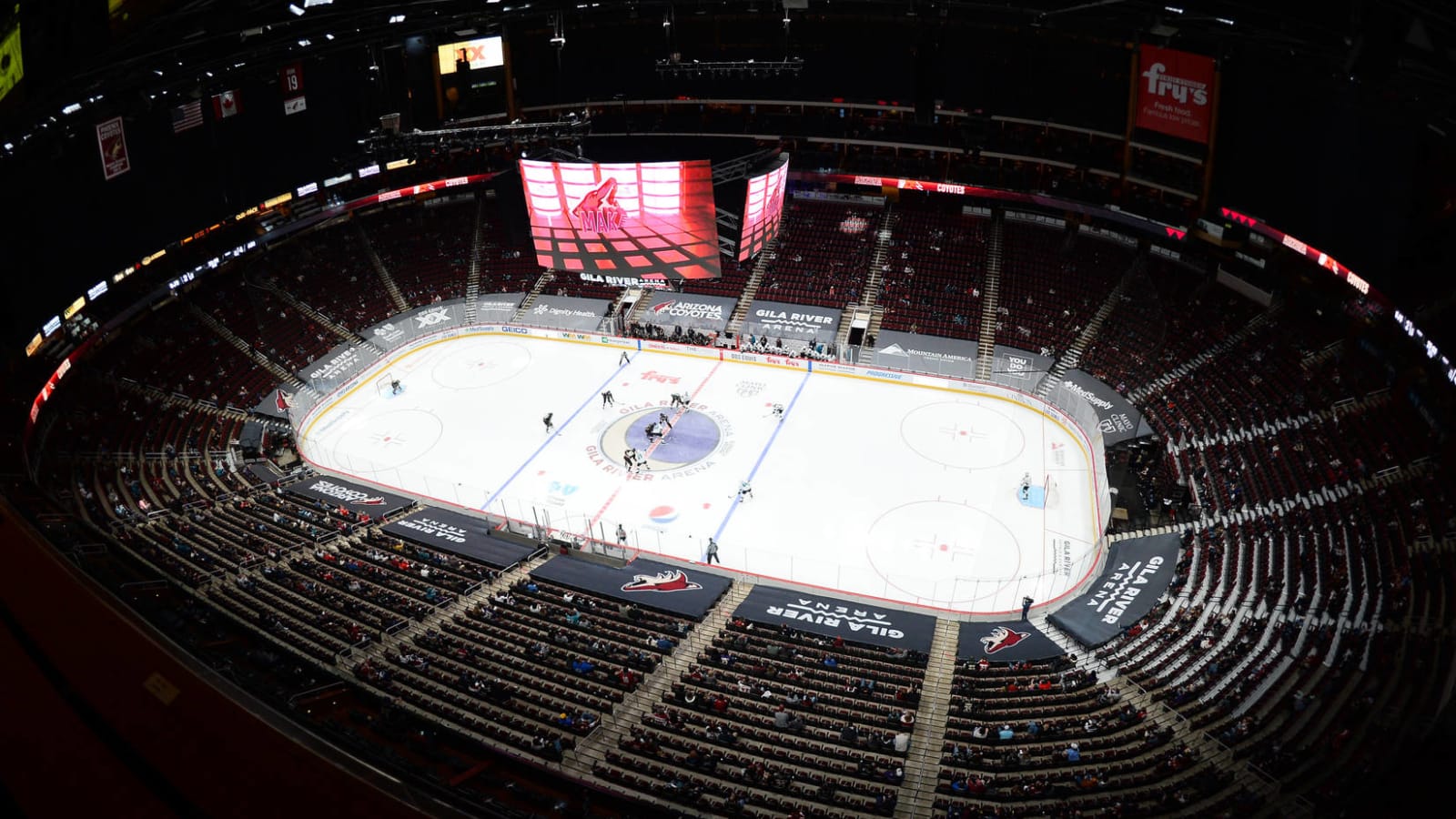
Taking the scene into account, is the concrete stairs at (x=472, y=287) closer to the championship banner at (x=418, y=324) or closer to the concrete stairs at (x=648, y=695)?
the championship banner at (x=418, y=324)

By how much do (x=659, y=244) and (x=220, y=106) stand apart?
19.0 meters

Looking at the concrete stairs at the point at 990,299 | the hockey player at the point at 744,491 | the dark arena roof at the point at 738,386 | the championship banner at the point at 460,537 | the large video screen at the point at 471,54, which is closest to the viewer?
the dark arena roof at the point at 738,386

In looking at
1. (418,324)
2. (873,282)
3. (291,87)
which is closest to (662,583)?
(873,282)

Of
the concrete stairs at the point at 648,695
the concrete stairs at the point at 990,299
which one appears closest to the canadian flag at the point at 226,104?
the concrete stairs at the point at 648,695

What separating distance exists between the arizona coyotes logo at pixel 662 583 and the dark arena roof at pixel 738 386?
0.53 meters

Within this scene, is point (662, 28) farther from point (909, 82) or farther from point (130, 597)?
point (130, 597)

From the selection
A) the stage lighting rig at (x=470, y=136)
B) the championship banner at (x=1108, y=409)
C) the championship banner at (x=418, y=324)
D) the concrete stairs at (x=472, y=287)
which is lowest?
the championship banner at (x=1108, y=409)

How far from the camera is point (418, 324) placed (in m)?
45.5

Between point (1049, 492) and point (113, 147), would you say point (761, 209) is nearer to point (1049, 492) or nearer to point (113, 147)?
point (1049, 492)

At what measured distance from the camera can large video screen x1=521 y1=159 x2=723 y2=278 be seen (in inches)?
1208

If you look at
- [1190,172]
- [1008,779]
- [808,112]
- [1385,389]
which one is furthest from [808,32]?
[1008,779]

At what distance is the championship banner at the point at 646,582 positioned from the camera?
26500mm

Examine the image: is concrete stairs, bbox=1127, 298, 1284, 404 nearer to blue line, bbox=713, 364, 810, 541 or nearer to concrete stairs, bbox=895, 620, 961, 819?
blue line, bbox=713, 364, 810, 541

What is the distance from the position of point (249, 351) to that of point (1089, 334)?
3594 centimetres
